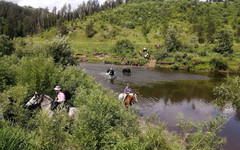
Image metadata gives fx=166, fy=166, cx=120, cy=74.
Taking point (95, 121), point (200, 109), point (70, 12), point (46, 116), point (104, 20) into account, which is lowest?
point (200, 109)

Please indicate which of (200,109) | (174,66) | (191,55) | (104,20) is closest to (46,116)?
(200,109)

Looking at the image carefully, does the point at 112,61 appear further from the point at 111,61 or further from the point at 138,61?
the point at 138,61

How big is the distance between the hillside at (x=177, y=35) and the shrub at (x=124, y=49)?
1.82 m

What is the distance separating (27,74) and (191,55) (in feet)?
164

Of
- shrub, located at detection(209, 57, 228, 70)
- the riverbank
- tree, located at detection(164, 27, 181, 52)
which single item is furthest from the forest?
the riverbank

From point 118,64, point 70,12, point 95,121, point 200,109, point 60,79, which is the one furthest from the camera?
point 70,12

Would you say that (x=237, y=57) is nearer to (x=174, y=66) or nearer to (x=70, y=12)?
(x=174, y=66)

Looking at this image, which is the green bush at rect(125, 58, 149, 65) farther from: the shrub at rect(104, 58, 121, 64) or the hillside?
the hillside

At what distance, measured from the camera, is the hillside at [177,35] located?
5313 centimetres

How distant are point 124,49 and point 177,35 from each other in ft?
69.5

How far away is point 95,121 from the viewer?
7891 mm

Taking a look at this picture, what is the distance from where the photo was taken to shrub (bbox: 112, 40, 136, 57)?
61294 mm

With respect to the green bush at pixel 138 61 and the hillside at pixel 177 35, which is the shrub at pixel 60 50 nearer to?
the hillside at pixel 177 35

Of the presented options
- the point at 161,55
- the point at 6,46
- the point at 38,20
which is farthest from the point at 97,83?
the point at 38,20
